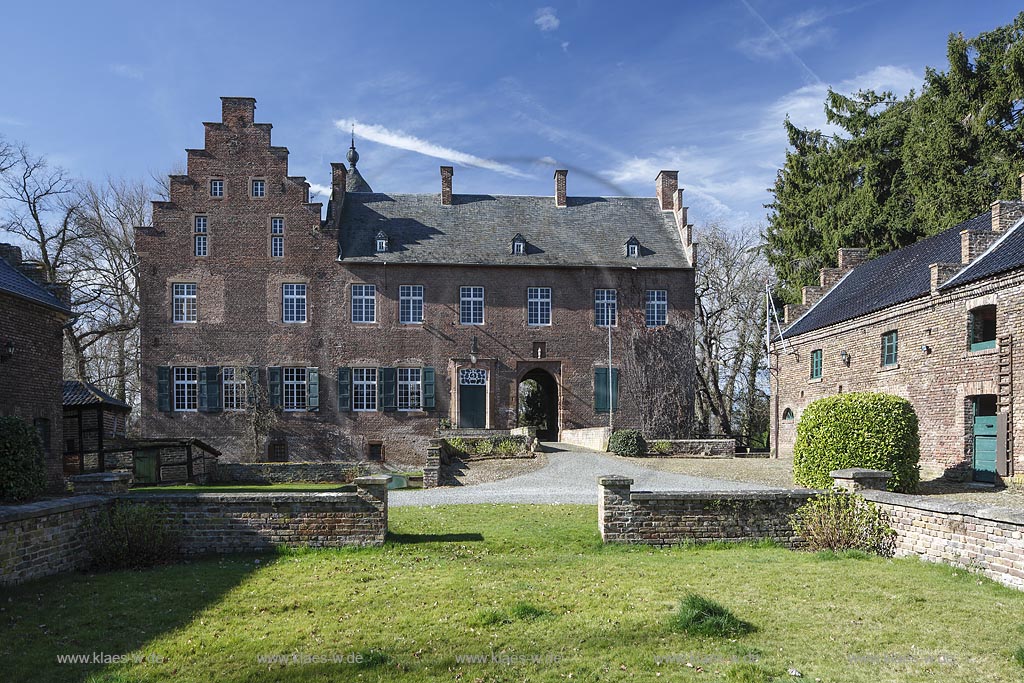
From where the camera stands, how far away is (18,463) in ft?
43.0

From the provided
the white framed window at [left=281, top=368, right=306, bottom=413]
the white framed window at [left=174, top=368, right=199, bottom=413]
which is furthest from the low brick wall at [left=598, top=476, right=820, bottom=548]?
the white framed window at [left=174, top=368, right=199, bottom=413]

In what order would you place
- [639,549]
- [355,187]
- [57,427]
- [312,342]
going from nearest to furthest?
[639,549] → [57,427] → [312,342] → [355,187]

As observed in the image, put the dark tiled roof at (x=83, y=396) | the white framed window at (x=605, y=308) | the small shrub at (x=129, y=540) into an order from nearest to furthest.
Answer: the small shrub at (x=129, y=540)
the dark tiled roof at (x=83, y=396)
the white framed window at (x=605, y=308)

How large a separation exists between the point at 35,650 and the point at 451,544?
220 inches

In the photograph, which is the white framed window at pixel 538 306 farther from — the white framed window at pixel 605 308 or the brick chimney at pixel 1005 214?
the brick chimney at pixel 1005 214

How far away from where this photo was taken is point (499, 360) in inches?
1243

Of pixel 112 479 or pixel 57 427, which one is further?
pixel 57 427

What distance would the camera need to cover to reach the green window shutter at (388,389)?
30.8m

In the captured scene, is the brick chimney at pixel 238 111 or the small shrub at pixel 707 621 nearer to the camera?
the small shrub at pixel 707 621

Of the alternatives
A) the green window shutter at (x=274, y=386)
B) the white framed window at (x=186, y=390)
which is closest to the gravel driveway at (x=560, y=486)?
the green window shutter at (x=274, y=386)

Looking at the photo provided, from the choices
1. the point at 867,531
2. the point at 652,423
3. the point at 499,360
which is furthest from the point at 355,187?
the point at 867,531

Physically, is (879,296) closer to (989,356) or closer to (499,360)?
(989,356)

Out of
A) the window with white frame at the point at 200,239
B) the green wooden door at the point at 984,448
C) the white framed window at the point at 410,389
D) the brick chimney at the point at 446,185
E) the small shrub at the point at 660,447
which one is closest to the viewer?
the green wooden door at the point at 984,448

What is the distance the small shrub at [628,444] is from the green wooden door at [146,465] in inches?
576
